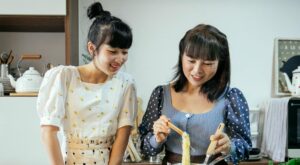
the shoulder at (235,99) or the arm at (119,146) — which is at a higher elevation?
the shoulder at (235,99)

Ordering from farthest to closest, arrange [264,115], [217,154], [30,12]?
[264,115]
[30,12]
[217,154]

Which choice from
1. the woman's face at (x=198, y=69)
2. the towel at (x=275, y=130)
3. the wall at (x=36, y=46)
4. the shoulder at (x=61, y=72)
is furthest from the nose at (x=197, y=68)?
the wall at (x=36, y=46)

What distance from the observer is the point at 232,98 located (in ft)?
3.13

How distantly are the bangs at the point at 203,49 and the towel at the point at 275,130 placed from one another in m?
1.15

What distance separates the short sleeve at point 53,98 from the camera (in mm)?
906

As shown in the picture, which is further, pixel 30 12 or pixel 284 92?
pixel 284 92

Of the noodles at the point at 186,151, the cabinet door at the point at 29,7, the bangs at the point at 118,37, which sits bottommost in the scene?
the noodles at the point at 186,151

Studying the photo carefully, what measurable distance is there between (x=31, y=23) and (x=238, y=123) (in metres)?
1.31

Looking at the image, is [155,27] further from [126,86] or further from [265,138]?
[126,86]

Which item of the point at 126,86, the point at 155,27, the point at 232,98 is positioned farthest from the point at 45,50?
the point at 232,98

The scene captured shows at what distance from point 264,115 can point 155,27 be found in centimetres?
89

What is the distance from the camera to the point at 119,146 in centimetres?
98

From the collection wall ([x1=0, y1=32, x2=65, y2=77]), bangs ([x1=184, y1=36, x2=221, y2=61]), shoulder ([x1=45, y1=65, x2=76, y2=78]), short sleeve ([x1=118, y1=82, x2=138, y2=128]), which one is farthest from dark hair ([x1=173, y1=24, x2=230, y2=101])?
wall ([x1=0, y1=32, x2=65, y2=77])

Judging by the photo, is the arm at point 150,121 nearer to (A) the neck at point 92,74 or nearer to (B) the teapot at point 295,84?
(A) the neck at point 92,74
